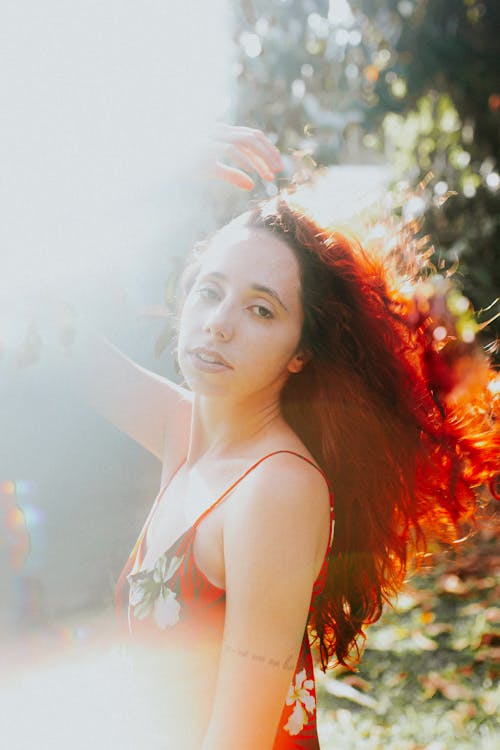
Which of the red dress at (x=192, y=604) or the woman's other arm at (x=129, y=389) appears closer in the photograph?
the red dress at (x=192, y=604)

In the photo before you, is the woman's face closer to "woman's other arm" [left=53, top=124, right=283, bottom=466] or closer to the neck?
the neck

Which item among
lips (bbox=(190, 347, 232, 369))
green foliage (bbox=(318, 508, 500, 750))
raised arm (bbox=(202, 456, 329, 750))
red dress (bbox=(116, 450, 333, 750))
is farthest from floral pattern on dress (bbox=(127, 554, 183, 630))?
green foliage (bbox=(318, 508, 500, 750))

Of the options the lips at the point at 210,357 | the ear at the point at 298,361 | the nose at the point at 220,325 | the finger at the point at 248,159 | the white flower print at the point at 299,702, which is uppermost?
the finger at the point at 248,159

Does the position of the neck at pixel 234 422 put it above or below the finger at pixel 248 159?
below

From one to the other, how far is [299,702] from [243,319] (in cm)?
72

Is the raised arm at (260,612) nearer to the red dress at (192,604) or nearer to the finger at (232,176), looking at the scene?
the red dress at (192,604)

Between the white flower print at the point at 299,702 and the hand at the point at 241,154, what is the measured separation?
1.00 meters

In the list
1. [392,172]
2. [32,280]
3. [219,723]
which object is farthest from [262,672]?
[392,172]

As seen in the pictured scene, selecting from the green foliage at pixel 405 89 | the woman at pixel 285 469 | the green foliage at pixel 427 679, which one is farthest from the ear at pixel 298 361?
the green foliage at pixel 405 89

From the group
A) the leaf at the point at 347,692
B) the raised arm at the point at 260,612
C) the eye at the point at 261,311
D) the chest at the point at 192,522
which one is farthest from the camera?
the leaf at the point at 347,692

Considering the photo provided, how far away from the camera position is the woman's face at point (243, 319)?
1582 millimetres

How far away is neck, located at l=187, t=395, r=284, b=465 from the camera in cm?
169

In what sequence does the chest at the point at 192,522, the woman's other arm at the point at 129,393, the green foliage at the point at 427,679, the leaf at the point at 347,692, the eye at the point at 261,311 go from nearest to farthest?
the chest at the point at 192,522, the eye at the point at 261,311, the woman's other arm at the point at 129,393, the green foliage at the point at 427,679, the leaf at the point at 347,692

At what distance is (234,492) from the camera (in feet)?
4.88
